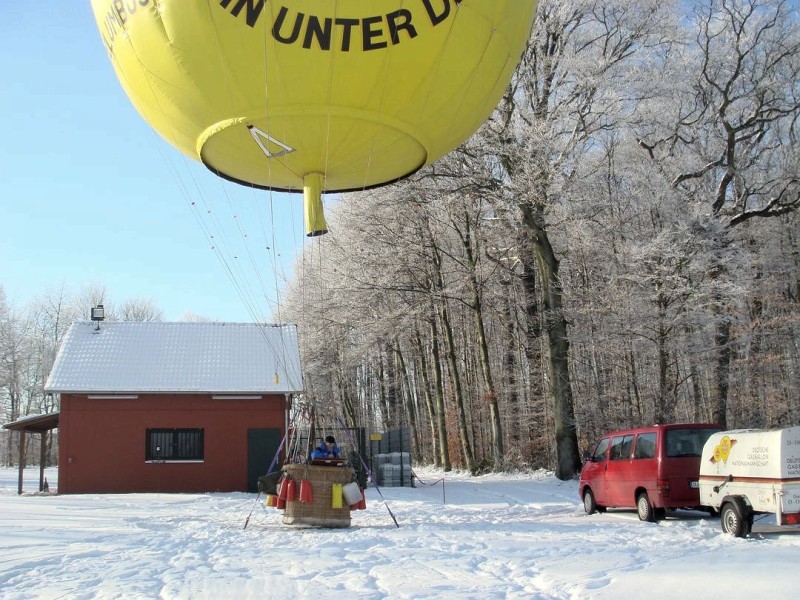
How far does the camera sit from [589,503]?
15633mm

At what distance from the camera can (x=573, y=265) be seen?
31859 millimetres

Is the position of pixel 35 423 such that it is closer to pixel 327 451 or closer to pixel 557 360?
pixel 327 451

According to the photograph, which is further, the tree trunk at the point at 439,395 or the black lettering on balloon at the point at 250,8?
the tree trunk at the point at 439,395

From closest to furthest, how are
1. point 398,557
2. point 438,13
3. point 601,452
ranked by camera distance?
point 438,13
point 398,557
point 601,452

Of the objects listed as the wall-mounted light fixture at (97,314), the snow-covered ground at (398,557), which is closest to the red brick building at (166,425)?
the wall-mounted light fixture at (97,314)

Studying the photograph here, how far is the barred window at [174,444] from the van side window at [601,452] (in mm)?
14019

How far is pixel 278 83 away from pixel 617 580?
6.62 metres

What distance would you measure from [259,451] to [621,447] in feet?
44.5

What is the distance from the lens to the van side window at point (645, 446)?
13442 millimetres

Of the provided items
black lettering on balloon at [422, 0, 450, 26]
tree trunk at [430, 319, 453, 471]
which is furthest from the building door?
black lettering on balloon at [422, 0, 450, 26]

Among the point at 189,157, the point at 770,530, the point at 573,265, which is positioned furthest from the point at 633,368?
the point at 189,157

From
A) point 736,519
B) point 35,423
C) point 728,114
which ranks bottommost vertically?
point 736,519

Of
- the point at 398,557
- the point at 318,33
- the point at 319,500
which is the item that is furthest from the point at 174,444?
the point at 318,33

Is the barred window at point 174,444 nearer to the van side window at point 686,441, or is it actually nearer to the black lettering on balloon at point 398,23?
the van side window at point 686,441
